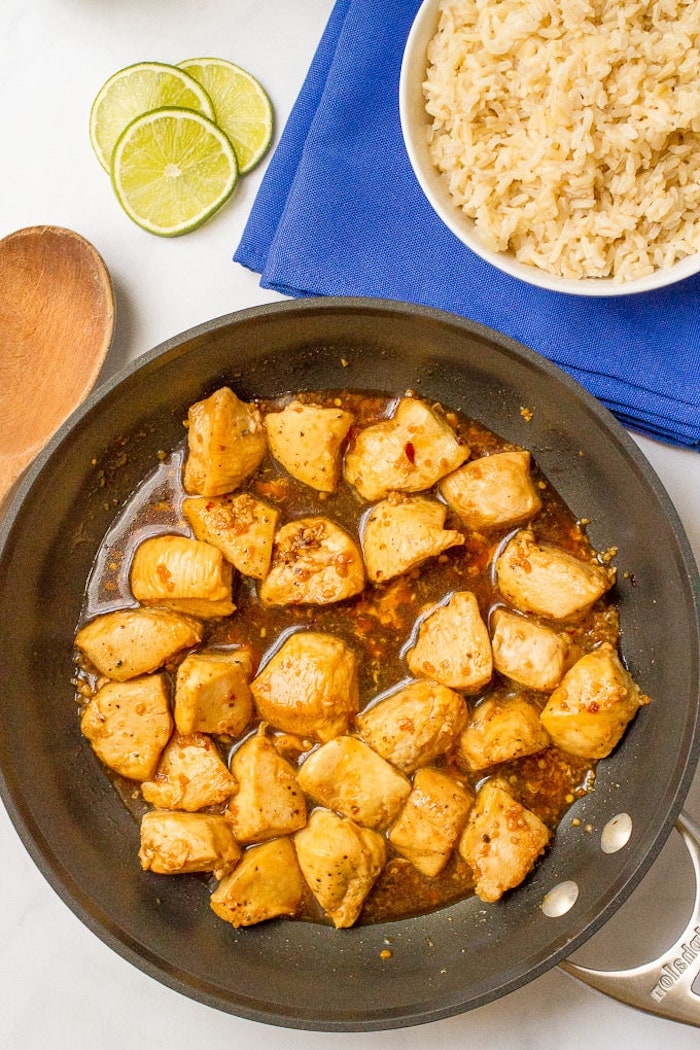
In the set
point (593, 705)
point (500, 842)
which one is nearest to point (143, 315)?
point (593, 705)

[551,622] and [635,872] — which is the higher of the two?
[551,622]

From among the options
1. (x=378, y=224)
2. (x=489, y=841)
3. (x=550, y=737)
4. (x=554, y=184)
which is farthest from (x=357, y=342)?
(x=489, y=841)

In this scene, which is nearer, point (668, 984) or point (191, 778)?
point (668, 984)

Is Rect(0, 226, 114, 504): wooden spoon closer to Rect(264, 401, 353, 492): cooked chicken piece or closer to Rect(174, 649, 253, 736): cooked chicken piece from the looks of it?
Rect(264, 401, 353, 492): cooked chicken piece

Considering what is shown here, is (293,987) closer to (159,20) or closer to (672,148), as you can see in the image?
(672,148)

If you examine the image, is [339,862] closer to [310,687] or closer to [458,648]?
[310,687]

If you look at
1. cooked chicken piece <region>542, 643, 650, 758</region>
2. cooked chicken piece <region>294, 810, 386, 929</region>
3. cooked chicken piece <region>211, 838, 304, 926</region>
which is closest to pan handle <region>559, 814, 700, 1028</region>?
cooked chicken piece <region>542, 643, 650, 758</region>
